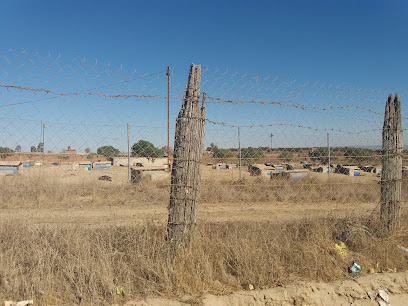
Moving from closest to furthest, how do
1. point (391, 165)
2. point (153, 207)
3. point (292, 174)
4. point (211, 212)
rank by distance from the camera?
point (391, 165), point (211, 212), point (153, 207), point (292, 174)

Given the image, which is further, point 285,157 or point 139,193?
point 139,193

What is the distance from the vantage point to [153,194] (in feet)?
24.1

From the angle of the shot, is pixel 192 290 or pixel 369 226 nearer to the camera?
pixel 192 290

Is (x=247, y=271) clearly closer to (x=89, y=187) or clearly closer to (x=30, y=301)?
(x=30, y=301)

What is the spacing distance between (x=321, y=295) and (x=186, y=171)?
2.00m

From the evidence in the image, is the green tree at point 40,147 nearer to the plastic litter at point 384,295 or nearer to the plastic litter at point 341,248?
the plastic litter at point 341,248

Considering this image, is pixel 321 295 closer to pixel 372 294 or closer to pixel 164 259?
pixel 372 294

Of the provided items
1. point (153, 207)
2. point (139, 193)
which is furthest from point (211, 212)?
point (139, 193)

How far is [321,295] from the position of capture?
116 inches

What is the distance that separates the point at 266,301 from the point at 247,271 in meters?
0.37

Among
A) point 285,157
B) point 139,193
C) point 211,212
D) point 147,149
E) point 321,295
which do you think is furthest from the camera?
point 139,193

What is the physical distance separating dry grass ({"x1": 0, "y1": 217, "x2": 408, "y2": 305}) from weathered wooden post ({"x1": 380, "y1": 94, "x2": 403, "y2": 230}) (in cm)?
28

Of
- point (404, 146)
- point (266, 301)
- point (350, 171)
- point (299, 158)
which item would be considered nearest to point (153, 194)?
point (299, 158)

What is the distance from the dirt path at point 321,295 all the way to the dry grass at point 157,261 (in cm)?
11
